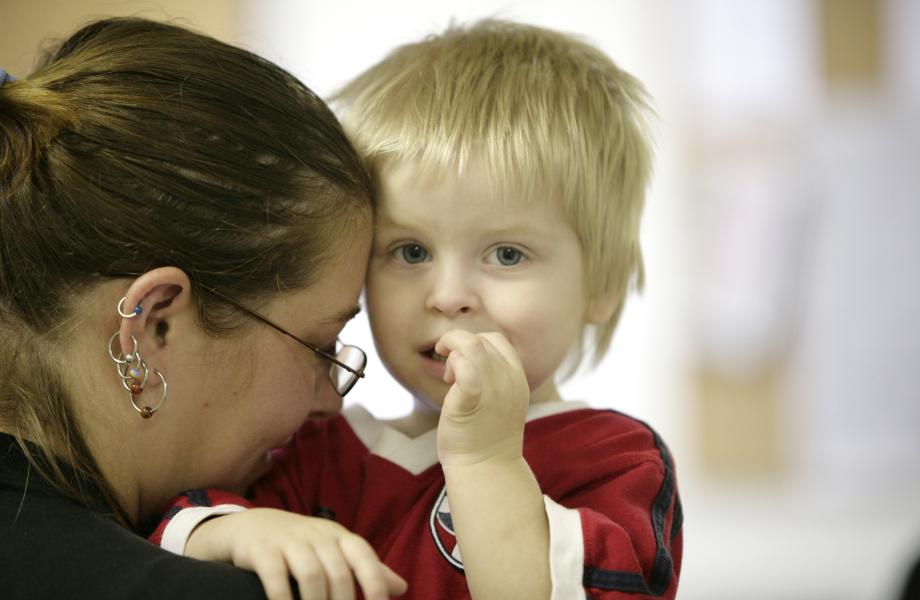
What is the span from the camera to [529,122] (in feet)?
4.55

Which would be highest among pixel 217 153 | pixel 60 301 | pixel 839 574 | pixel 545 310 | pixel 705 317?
pixel 217 153

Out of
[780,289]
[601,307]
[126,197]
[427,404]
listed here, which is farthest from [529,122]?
[780,289]

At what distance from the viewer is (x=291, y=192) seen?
4.07 ft

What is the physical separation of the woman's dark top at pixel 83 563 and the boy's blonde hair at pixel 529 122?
23.3 inches

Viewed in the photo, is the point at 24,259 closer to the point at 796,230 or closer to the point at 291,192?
the point at 291,192

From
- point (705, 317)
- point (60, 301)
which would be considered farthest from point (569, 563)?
point (705, 317)

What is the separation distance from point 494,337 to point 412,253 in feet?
0.75

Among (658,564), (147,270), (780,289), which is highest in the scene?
(147,270)

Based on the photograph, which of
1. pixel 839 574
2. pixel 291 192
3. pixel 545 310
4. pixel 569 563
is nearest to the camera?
pixel 569 563

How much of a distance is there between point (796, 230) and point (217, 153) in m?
3.60

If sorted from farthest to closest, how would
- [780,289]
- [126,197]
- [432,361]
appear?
[780,289] < [432,361] < [126,197]

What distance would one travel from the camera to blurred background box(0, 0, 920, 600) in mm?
4281

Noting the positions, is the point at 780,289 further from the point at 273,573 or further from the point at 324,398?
the point at 273,573

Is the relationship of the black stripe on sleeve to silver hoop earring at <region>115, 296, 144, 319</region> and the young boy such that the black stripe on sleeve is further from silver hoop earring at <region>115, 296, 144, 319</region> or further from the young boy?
silver hoop earring at <region>115, 296, 144, 319</region>
